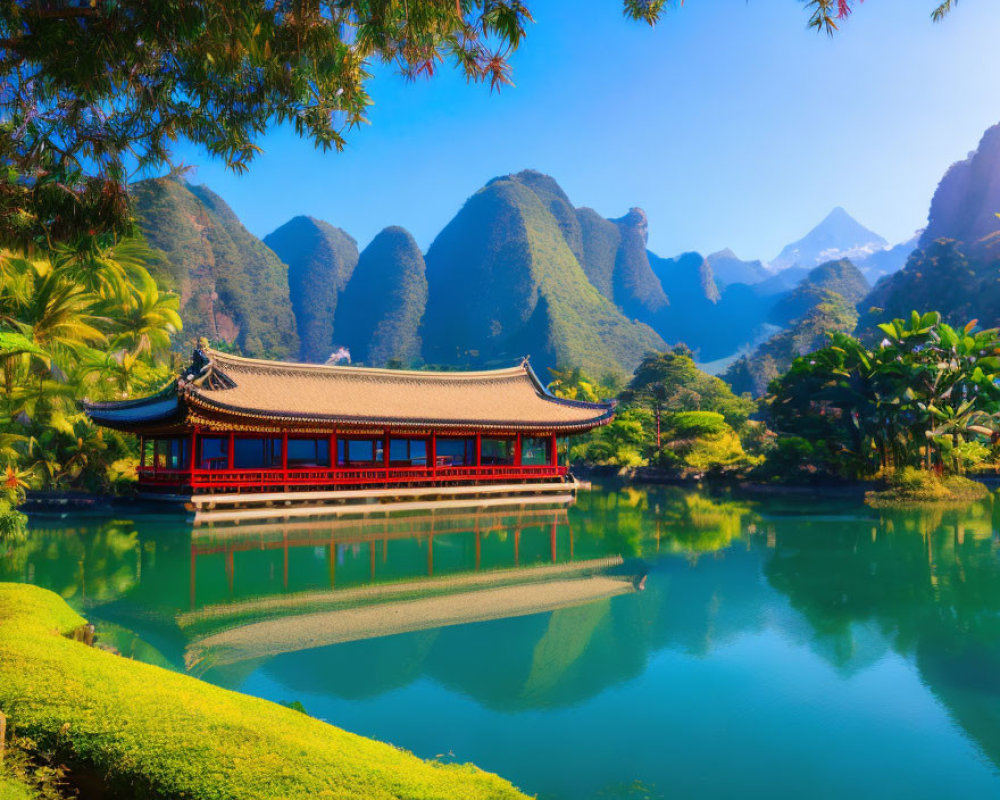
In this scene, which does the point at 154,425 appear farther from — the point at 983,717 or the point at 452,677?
the point at 983,717

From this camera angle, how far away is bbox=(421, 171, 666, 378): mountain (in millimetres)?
81938

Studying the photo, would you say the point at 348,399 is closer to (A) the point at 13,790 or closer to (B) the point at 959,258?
(A) the point at 13,790

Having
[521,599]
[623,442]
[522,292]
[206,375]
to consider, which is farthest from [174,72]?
[522,292]

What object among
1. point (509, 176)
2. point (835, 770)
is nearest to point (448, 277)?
point (509, 176)

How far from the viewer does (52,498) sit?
19.5m

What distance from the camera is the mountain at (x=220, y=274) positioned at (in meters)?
67.2

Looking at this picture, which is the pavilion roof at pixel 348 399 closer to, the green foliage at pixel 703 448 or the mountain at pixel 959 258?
the green foliage at pixel 703 448

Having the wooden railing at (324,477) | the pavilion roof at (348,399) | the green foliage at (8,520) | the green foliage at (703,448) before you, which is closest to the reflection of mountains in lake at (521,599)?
the green foliage at (8,520)

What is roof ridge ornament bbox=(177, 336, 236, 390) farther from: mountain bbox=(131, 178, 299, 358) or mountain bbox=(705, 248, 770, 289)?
mountain bbox=(705, 248, 770, 289)

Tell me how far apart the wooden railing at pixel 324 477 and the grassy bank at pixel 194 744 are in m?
14.1

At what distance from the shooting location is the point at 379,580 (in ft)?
36.1

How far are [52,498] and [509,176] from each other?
10160 cm

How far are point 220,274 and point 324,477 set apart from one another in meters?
64.8

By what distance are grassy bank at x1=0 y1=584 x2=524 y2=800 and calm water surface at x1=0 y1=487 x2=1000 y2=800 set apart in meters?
1.62
